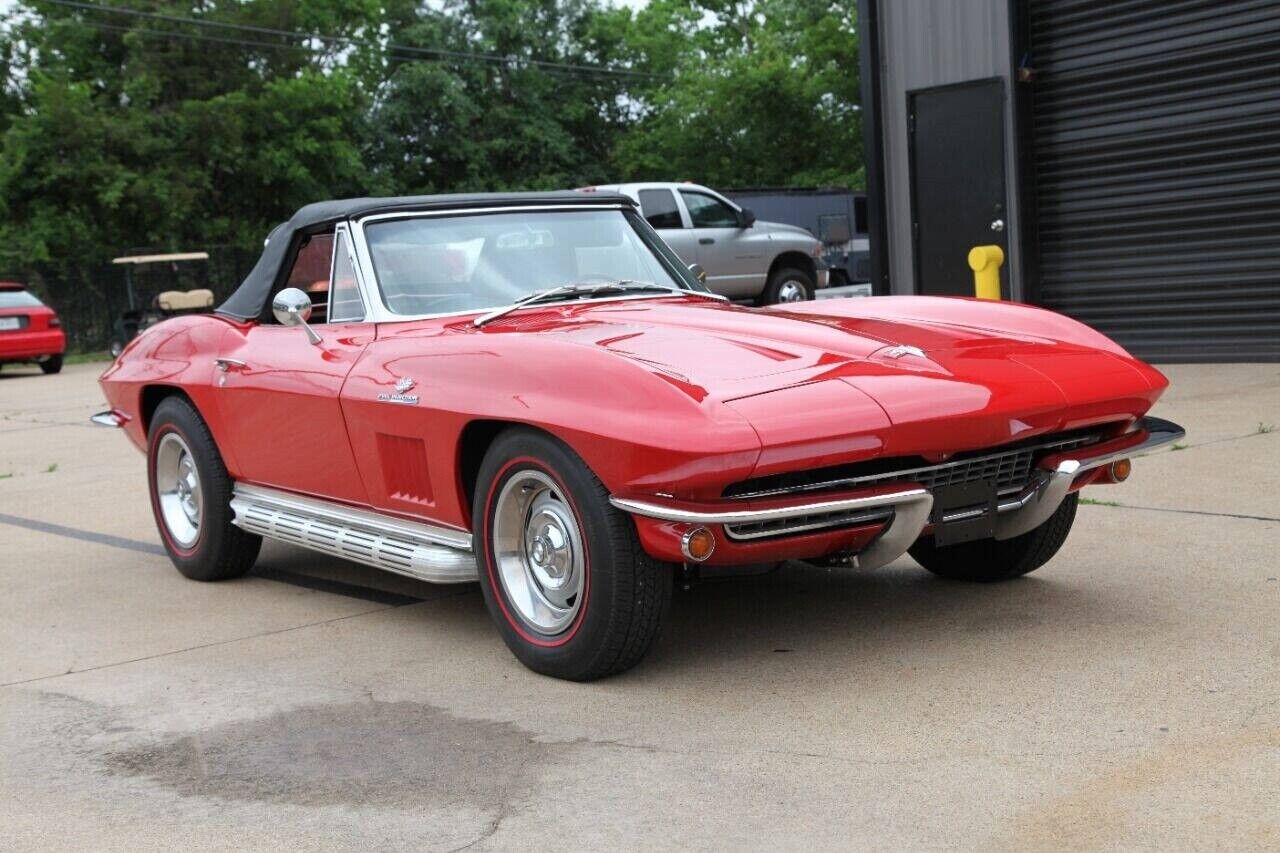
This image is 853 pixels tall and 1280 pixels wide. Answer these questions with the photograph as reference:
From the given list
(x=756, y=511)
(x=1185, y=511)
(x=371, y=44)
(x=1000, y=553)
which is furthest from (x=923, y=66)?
(x=371, y=44)

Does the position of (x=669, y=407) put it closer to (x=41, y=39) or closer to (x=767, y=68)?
(x=41, y=39)

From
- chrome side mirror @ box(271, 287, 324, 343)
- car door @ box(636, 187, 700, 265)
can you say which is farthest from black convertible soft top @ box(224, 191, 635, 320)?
car door @ box(636, 187, 700, 265)

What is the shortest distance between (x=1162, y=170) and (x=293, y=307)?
8869 mm

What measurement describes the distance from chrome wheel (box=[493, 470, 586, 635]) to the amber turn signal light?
403mm

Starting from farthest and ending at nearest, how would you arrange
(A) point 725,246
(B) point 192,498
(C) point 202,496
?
(A) point 725,246, (B) point 192,498, (C) point 202,496

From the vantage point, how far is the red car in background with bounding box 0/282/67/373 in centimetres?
2222

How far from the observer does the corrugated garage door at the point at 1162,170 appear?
11531 millimetres

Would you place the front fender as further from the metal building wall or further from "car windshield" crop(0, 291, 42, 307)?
"car windshield" crop(0, 291, 42, 307)

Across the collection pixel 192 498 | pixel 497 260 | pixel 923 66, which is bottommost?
pixel 192 498

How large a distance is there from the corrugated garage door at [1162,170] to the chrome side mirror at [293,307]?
854 centimetres

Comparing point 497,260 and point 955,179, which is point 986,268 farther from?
point 497,260

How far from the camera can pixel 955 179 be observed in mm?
13375

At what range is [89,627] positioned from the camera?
5555 mm

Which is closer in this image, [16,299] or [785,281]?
[785,281]
